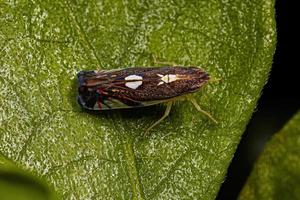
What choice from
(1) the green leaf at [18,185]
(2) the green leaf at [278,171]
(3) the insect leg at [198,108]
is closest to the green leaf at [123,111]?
(3) the insect leg at [198,108]

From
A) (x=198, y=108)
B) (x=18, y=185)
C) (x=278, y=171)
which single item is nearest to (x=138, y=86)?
(x=198, y=108)

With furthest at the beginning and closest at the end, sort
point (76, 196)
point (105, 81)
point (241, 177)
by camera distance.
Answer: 1. point (241, 177)
2. point (105, 81)
3. point (76, 196)

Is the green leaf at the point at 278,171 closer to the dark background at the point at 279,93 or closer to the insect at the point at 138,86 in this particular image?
the insect at the point at 138,86

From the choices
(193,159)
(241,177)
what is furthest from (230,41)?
(241,177)

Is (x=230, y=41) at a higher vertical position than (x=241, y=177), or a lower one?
higher

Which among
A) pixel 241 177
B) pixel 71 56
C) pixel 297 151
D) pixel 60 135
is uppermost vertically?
pixel 71 56

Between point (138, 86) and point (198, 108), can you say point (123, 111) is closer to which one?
point (138, 86)

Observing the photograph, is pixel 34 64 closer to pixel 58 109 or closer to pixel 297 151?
pixel 58 109
